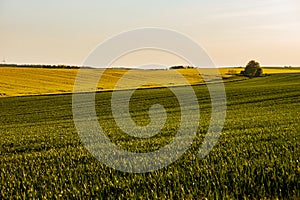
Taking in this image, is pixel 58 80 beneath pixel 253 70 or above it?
above

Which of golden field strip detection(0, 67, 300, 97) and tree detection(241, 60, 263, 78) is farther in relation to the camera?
tree detection(241, 60, 263, 78)

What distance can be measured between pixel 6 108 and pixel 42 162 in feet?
114

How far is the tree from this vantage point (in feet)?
312

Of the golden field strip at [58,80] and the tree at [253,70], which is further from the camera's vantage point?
the tree at [253,70]

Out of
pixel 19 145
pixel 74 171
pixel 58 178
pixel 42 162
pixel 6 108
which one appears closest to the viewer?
pixel 58 178

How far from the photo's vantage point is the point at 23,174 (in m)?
8.23

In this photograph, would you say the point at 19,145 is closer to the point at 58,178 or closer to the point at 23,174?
the point at 23,174

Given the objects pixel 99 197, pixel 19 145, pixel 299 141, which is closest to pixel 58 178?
pixel 99 197

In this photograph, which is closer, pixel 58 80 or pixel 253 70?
pixel 58 80

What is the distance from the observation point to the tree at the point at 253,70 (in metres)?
95.0

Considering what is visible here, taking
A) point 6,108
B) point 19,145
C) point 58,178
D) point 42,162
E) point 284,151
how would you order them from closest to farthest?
point 58,178, point 284,151, point 42,162, point 19,145, point 6,108

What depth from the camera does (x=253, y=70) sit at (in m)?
95.2

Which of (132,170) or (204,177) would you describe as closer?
(204,177)

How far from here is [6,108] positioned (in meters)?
42.0
